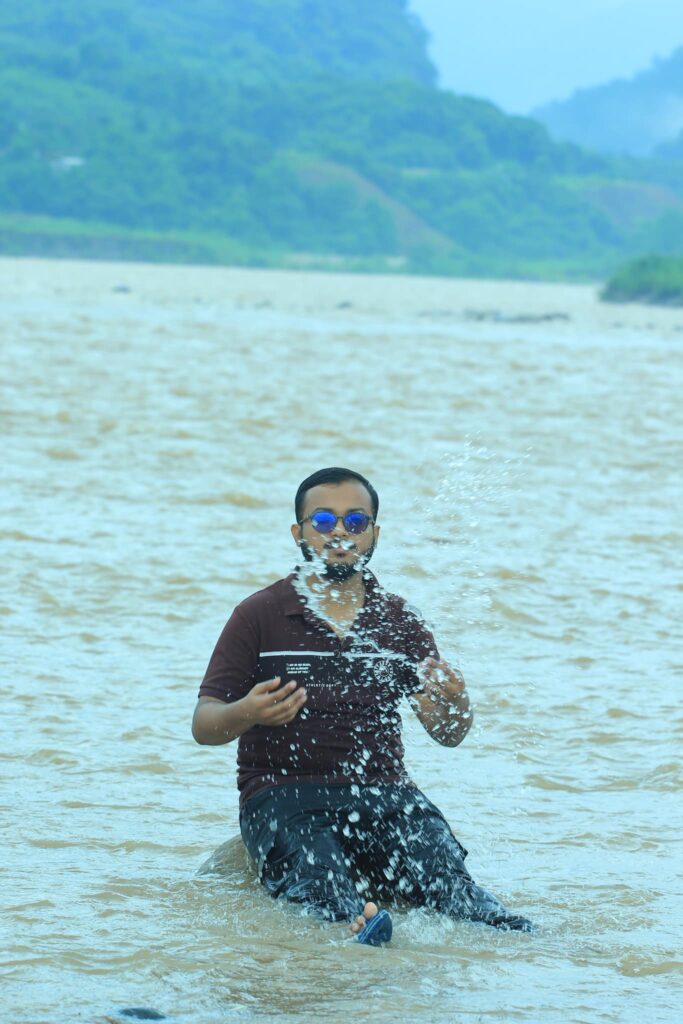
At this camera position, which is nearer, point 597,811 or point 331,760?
point 331,760

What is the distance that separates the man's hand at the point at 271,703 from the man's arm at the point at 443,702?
399 millimetres

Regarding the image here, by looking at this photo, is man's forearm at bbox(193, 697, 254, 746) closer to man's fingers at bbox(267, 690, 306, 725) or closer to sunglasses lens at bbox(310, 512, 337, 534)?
man's fingers at bbox(267, 690, 306, 725)

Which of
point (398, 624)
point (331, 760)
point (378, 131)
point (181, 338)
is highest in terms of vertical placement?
point (378, 131)

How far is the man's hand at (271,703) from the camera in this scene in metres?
4.60

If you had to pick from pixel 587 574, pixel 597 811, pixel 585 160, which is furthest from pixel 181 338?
pixel 585 160

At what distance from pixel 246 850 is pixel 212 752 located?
172 cm

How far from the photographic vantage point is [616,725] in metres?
7.52

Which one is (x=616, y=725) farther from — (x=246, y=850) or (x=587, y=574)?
(x=587, y=574)

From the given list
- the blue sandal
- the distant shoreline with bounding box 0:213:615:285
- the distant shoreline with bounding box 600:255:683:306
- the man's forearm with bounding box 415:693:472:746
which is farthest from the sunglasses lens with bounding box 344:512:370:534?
the distant shoreline with bounding box 0:213:615:285

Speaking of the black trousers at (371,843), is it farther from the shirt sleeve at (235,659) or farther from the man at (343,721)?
the shirt sleeve at (235,659)

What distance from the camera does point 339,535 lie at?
496 centimetres

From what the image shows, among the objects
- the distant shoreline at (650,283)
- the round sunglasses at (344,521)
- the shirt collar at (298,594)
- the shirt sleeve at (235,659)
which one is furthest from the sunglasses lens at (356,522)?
the distant shoreline at (650,283)

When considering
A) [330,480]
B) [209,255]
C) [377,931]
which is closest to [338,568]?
[330,480]

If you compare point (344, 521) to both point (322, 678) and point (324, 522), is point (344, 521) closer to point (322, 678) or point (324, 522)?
point (324, 522)
